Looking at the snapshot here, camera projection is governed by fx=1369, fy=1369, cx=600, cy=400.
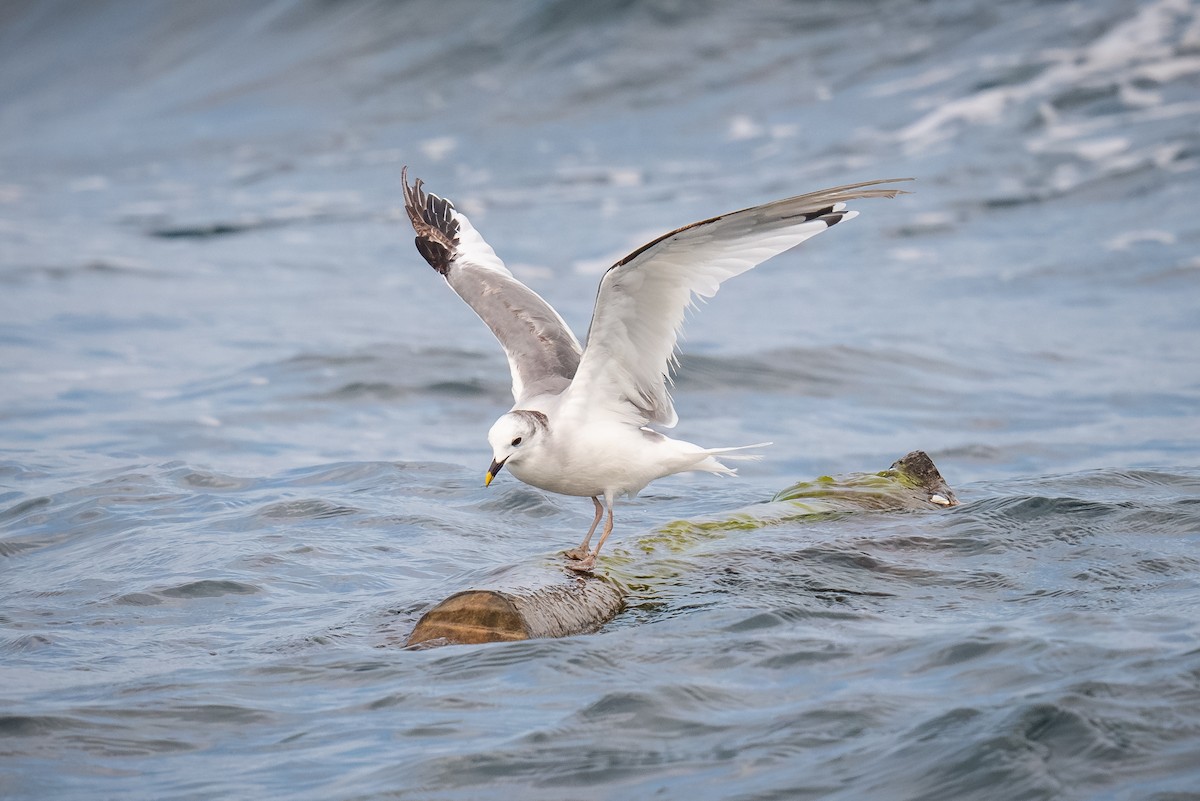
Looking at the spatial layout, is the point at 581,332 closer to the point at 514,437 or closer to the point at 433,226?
the point at 433,226

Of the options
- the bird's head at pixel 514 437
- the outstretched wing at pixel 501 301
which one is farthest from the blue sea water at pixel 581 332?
the outstretched wing at pixel 501 301

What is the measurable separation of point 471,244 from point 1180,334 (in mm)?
8090

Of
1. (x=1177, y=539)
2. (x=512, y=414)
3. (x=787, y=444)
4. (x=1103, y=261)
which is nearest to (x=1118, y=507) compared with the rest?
(x=1177, y=539)

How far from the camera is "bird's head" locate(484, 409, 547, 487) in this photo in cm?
593

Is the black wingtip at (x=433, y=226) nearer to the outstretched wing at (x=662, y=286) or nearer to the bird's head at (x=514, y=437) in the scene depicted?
the outstretched wing at (x=662, y=286)

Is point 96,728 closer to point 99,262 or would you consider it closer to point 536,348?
point 536,348

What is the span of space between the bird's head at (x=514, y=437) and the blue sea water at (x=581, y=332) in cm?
69

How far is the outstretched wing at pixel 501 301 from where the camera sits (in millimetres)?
7055

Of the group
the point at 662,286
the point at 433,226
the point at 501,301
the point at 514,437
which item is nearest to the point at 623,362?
the point at 662,286

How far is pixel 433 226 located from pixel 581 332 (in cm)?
576

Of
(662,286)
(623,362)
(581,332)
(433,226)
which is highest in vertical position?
(433,226)

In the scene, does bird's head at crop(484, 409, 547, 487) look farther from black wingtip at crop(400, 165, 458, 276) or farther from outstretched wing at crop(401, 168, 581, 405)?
black wingtip at crop(400, 165, 458, 276)

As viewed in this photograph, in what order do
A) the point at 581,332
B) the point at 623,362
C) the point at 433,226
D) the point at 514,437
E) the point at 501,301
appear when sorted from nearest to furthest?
the point at 514,437 → the point at 623,362 → the point at 501,301 → the point at 433,226 → the point at 581,332

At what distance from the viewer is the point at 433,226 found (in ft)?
28.2
